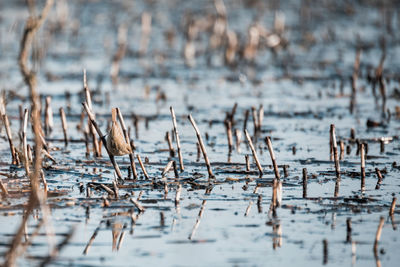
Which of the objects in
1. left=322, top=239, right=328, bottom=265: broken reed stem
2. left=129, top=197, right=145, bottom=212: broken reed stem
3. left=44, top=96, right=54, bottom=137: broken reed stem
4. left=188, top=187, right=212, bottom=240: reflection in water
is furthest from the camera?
left=44, top=96, right=54, bottom=137: broken reed stem

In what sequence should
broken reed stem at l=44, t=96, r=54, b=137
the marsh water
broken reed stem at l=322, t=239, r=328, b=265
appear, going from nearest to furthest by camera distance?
broken reed stem at l=322, t=239, r=328, b=265 → the marsh water → broken reed stem at l=44, t=96, r=54, b=137

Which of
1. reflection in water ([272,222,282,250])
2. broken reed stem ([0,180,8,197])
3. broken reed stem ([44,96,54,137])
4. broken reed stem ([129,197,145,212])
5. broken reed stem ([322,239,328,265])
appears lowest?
broken reed stem ([322,239,328,265])

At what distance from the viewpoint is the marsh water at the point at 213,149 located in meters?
5.09

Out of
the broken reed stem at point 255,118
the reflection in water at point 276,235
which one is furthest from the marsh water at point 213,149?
the broken reed stem at point 255,118

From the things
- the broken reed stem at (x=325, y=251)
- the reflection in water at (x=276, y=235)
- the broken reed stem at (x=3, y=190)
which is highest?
the broken reed stem at (x=3, y=190)

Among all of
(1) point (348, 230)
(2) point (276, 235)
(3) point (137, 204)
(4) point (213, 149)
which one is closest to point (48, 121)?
(4) point (213, 149)

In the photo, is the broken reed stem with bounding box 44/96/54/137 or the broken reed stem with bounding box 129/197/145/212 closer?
the broken reed stem with bounding box 129/197/145/212

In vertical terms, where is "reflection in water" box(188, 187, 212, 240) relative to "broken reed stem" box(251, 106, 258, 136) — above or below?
below

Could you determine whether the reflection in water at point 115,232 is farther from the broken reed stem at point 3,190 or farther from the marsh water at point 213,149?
the broken reed stem at point 3,190

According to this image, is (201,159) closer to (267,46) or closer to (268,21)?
(267,46)

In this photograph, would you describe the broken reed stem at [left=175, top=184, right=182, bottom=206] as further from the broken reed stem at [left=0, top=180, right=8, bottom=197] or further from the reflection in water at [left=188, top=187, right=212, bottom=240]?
the broken reed stem at [left=0, top=180, right=8, bottom=197]

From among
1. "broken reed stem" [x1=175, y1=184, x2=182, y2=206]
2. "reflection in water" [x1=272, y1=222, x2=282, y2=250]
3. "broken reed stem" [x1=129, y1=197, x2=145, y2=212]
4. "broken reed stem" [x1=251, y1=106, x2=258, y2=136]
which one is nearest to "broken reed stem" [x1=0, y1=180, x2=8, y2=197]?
"broken reed stem" [x1=129, y1=197, x2=145, y2=212]

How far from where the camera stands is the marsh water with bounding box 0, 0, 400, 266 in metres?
5.09

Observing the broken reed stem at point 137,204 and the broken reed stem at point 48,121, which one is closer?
the broken reed stem at point 137,204
